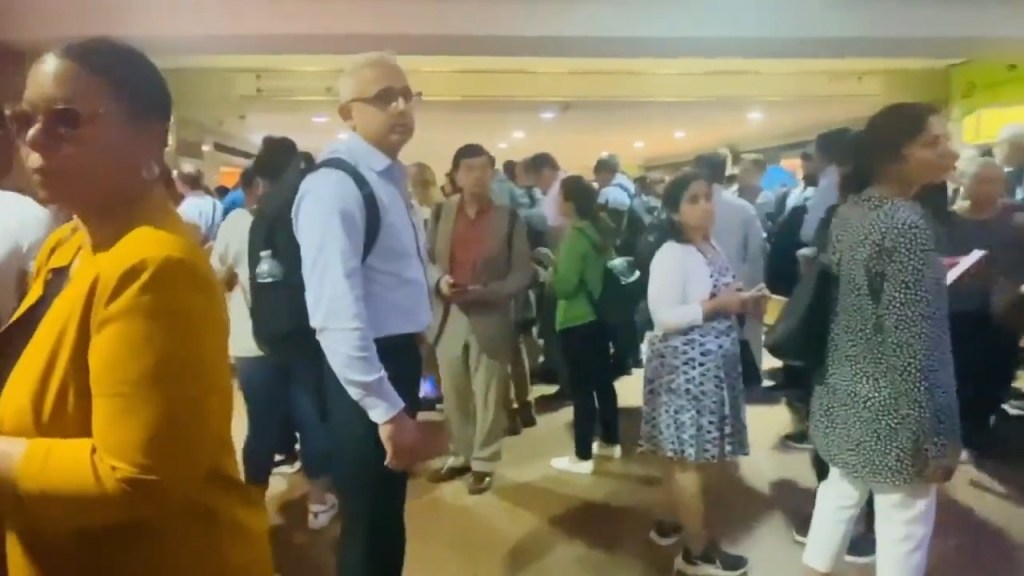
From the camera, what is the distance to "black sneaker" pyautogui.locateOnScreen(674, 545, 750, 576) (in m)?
2.40

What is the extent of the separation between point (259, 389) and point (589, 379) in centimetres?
86

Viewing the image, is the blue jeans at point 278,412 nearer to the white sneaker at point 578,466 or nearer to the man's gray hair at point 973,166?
the white sneaker at point 578,466

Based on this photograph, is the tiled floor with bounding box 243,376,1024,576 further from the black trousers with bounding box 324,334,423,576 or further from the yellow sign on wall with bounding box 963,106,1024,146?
the yellow sign on wall with bounding box 963,106,1024,146

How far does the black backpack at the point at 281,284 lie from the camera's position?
1737 millimetres

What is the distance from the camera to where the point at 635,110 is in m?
2.10

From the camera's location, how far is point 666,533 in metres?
2.50

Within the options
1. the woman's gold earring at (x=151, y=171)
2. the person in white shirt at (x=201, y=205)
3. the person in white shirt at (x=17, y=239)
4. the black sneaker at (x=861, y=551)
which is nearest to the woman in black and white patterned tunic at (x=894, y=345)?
the black sneaker at (x=861, y=551)

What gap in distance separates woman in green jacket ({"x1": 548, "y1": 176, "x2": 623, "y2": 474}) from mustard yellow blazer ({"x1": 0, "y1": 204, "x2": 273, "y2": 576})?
53.9 inches

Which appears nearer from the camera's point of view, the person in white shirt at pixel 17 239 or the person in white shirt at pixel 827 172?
the person in white shirt at pixel 17 239

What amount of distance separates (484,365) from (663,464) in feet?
1.74

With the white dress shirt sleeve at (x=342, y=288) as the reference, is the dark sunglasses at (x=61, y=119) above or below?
above

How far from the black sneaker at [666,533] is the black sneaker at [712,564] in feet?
0.23

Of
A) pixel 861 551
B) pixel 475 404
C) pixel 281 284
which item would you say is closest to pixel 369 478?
pixel 281 284

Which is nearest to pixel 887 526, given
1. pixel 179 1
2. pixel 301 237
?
pixel 301 237
